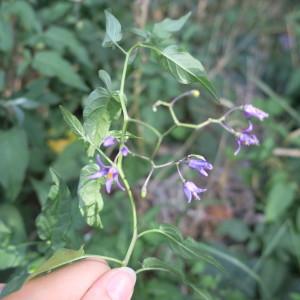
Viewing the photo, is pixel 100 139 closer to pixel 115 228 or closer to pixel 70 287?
pixel 70 287

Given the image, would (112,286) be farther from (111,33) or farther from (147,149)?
(147,149)

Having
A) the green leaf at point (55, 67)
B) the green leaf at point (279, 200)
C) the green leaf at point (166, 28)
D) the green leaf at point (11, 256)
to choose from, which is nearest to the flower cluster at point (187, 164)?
the green leaf at point (166, 28)

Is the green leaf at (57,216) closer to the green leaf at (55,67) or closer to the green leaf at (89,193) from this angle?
the green leaf at (89,193)

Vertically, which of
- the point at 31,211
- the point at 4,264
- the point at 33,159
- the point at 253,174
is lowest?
the point at 253,174

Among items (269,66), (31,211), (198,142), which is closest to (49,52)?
(31,211)

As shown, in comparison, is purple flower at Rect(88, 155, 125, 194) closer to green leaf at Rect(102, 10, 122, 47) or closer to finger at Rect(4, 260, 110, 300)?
finger at Rect(4, 260, 110, 300)
